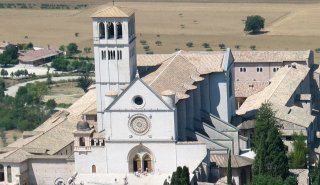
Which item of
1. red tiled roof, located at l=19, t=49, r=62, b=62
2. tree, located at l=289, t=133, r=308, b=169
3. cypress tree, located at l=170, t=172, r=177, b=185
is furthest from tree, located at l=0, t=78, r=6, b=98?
cypress tree, located at l=170, t=172, r=177, b=185

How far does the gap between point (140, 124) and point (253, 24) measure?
7710cm

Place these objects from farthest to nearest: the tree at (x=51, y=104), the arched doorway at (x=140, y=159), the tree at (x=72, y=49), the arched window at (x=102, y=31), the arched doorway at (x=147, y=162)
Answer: the tree at (x=72, y=49) < the tree at (x=51, y=104) < the arched window at (x=102, y=31) < the arched doorway at (x=147, y=162) < the arched doorway at (x=140, y=159)

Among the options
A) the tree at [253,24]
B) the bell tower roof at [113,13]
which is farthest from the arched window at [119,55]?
the tree at [253,24]

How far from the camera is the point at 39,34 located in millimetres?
167750

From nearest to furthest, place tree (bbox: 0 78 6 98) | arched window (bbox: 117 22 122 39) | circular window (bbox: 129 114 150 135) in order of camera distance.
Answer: circular window (bbox: 129 114 150 135)
arched window (bbox: 117 22 122 39)
tree (bbox: 0 78 6 98)

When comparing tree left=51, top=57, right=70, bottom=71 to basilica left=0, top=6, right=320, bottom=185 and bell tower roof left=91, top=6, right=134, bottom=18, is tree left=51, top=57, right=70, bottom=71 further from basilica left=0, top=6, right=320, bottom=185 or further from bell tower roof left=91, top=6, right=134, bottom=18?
bell tower roof left=91, top=6, right=134, bottom=18

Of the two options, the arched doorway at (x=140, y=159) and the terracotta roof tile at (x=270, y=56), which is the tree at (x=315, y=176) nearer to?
the arched doorway at (x=140, y=159)

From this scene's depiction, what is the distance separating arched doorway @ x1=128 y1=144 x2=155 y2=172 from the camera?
8431 cm

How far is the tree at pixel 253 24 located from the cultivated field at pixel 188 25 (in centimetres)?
115

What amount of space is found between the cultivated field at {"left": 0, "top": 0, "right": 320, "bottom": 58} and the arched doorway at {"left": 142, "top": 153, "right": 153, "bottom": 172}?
62.7m

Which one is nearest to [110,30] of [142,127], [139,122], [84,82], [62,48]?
[139,122]

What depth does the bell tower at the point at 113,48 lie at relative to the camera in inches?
3415

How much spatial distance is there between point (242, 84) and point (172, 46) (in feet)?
148

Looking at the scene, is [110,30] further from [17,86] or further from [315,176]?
[17,86]
